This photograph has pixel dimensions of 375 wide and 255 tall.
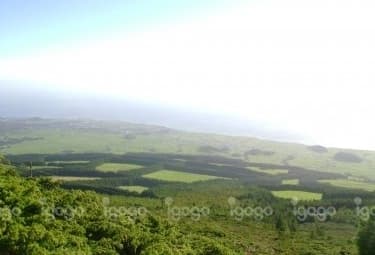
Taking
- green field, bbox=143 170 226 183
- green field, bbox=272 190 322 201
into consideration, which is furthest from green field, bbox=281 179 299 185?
green field, bbox=143 170 226 183

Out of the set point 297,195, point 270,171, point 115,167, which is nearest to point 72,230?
point 297,195

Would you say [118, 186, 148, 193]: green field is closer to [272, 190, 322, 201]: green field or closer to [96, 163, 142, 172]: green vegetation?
[96, 163, 142, 172]: green vegetation

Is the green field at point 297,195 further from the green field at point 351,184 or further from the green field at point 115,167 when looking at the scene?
the green field at point 115,167

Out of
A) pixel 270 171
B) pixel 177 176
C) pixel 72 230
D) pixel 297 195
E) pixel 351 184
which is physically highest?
pixel 72 230

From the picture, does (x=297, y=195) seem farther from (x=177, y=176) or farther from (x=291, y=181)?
(x=177, y=176)

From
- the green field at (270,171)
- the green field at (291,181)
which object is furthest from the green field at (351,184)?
the green field at (270,171)

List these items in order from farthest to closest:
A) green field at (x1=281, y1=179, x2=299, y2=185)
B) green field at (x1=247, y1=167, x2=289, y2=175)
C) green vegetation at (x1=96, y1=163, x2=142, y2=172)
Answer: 1. green field at (x1=247, y1=167, x2=289, y2=175)
2. green vegetation at (x1=96, y1=163, x2=142, y2=172)
3. green field at (x1=281, y1=179, x2=299, y2=185)
